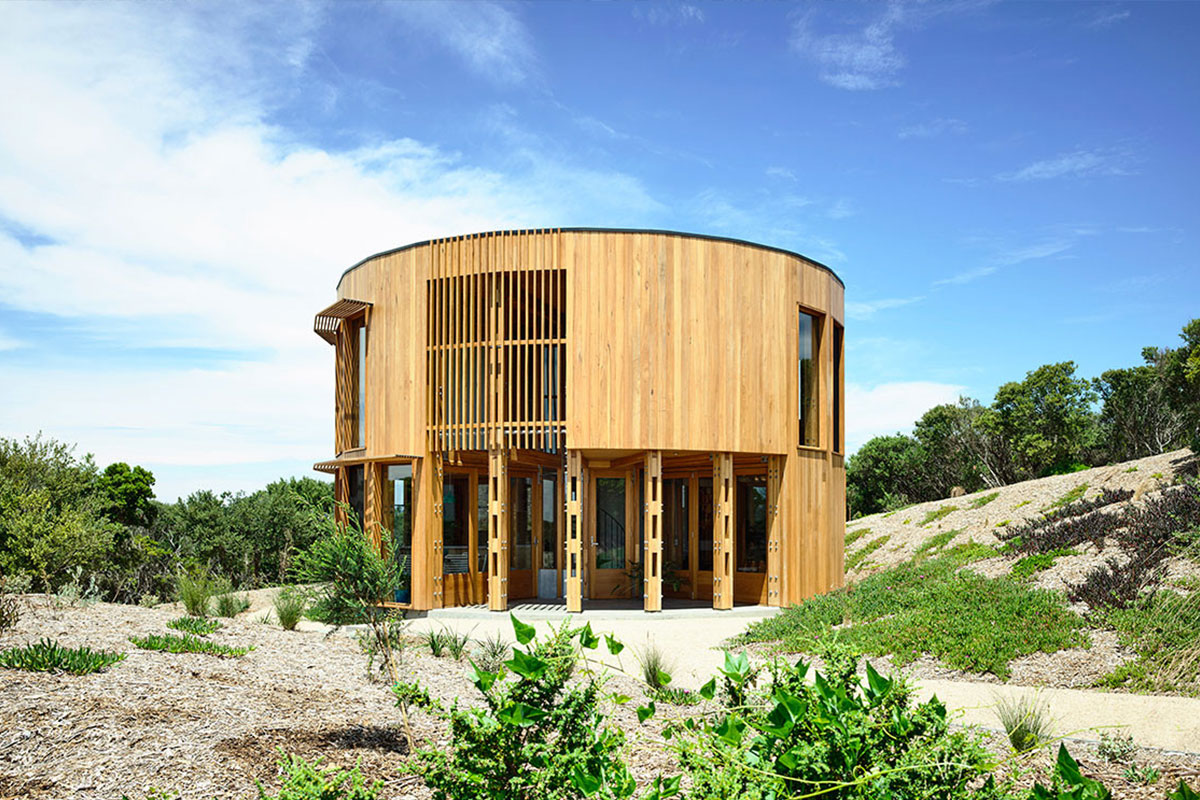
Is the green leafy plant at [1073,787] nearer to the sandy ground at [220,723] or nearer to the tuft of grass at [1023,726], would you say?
the sandy ground at [220,723]

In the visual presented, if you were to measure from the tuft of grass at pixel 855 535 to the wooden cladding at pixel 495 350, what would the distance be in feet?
44.5

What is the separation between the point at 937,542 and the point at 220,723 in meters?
18.2

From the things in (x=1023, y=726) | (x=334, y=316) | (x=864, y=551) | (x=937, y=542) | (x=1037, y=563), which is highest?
(x=334, y=316)

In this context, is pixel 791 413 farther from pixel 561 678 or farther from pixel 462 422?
pixel 561 678

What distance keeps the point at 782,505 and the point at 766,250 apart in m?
4.58


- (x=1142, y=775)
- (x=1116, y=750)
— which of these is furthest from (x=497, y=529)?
(x=1142, y=775)

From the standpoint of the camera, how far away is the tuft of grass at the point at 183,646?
318 inches

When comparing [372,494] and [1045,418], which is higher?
[1045,418]

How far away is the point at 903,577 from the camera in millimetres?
14883

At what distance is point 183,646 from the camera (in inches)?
324

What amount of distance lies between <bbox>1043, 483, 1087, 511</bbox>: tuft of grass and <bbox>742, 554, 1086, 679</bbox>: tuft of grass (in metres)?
8.40

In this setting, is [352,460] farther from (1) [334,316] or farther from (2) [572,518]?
(2) [572,518]

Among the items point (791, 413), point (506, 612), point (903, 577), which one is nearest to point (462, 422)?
point (506, 612)

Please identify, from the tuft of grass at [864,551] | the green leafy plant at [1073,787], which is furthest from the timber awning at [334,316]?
the green leafy plant at [1073,787]
